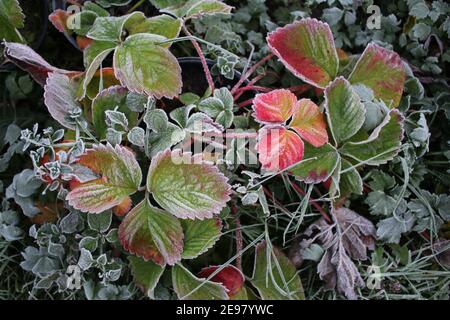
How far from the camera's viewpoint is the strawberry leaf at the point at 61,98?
0.84 metres

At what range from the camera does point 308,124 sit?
826 mm

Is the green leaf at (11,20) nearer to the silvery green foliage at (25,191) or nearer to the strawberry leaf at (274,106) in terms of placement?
the silvery green foliage at (25,191)

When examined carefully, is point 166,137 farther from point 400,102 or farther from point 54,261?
point 400,102

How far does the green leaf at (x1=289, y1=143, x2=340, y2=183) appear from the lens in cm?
82

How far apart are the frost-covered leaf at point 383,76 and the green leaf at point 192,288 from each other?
0.36 metres

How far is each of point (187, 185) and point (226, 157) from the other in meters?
0.07

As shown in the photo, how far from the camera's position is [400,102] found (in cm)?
94

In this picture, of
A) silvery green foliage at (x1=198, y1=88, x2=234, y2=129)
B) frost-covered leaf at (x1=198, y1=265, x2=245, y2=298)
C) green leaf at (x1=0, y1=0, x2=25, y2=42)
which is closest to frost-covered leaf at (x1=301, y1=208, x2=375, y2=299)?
frost-covered leaf at (x1=198, y1=265, x2=245, y2=298)

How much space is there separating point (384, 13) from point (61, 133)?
0.60 m

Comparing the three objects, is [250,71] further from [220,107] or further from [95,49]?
[95,49]

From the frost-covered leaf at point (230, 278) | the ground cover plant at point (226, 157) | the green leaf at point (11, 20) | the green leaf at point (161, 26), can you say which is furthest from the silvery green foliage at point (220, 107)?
the green leaf at point (11, 20)

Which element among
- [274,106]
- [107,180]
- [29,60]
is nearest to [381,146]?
[274,106]

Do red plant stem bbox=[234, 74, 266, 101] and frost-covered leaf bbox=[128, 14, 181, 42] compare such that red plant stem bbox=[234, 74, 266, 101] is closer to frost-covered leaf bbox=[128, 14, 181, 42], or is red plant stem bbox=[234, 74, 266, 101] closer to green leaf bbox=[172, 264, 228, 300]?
frost-covered leaf bbox=[128, 14, 181, 42]

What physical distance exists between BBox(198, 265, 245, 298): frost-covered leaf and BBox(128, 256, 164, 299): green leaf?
7 centimetres
